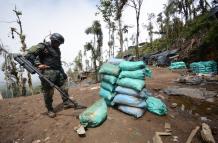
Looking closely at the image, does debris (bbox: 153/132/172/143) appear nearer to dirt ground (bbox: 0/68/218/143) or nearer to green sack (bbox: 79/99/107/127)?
dirt ground (bbox: 0/68/218/143)

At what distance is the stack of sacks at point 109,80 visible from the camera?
4520 millimetres

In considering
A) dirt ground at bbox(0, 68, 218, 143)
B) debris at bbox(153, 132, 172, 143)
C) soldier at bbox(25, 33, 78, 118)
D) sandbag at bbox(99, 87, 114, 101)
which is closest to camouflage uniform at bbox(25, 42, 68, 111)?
soldier at bbox(25, 33, 78, 118)

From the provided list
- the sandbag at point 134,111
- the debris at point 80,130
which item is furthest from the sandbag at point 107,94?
the debris at point 80,130

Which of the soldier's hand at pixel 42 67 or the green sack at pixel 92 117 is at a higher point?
the soldier's hand at pixel 42 67

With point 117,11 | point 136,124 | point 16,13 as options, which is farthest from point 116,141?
point 117,11

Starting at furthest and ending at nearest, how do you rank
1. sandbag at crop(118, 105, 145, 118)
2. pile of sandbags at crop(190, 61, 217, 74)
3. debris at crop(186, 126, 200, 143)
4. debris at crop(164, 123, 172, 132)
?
pile of sandbags at crop(190, 61, 217, 74) → sandbag at crop(118, 105, 145, 118) → debris at crop(164, 123, 172, 132) → debris at crop(186, 126, 200, 143)

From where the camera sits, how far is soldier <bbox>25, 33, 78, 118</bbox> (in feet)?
14.3

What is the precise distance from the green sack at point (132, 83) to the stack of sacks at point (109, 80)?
0.55ft

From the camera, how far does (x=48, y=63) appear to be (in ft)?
14.8

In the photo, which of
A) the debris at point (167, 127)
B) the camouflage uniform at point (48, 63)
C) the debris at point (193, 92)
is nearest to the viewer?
the debris at point (167, 127)

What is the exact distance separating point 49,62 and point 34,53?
40 cm

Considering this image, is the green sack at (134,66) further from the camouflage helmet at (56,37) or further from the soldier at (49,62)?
the camouflage helmet at (56,37)

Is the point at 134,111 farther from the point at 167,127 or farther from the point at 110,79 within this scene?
the point at 110,79

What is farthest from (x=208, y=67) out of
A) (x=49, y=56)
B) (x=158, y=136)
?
(x=49, y=56)
